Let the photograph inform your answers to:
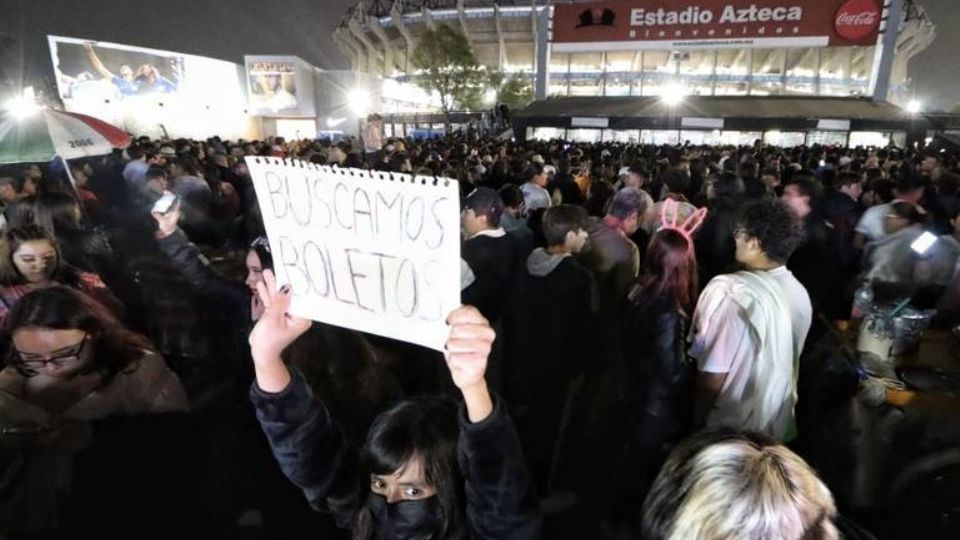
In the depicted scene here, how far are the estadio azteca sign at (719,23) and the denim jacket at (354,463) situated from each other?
28950mm

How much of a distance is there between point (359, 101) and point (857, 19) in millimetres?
33021

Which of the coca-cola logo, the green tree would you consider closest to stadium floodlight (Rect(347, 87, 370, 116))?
the green tree

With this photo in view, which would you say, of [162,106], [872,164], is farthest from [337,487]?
[162,106]

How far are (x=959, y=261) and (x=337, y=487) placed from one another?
5.06m

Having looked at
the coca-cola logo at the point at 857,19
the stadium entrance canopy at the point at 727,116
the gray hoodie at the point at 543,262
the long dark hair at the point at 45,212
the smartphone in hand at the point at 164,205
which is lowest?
the gray hoodie at the point at 543,262

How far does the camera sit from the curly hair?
2697 mm

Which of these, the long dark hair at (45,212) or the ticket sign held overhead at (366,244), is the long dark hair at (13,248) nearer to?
the long dark hair at (45,212)

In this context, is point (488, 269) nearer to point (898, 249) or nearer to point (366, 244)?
point (366, 244)

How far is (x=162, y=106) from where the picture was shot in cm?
3219

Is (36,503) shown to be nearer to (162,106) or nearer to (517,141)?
(517,141)

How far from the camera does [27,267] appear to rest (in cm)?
321

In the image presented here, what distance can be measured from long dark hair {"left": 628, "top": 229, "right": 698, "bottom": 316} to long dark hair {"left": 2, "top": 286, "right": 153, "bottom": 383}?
2.60m

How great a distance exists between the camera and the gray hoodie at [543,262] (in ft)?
11.8

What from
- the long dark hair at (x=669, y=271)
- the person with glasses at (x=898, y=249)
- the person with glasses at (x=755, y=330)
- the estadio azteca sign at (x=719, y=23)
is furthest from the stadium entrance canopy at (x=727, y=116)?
the person with glasses at (x=755, y=330)
